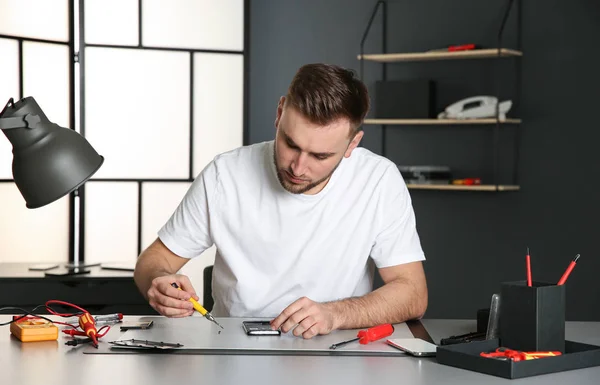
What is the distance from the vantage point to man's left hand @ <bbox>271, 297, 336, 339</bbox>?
1.89m

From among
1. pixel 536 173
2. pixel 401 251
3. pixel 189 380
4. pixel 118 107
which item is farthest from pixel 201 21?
pixel 189 380

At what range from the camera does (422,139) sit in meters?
4.88

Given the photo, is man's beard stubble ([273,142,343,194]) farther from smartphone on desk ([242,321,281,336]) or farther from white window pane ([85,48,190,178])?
white window pane ([85,48,190,178])

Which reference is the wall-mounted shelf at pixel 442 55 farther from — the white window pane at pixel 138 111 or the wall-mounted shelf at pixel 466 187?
the white window pane at pixel 138 111

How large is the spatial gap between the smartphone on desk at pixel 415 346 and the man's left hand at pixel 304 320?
0.52 feet

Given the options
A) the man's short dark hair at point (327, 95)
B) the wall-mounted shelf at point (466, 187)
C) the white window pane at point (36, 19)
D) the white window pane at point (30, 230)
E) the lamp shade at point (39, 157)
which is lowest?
the white window pane at point (30, 230)

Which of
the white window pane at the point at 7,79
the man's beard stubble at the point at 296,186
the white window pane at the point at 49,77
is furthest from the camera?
the white window pane at the point at 49,77

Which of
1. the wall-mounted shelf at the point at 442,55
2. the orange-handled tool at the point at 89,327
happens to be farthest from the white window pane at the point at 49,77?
the orange-handled tool at the point at 89,327

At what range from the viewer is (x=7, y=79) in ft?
13.7

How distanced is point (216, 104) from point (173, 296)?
300 centimetres

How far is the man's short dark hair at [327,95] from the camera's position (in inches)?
82.8

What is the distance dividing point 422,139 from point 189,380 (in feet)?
11.6

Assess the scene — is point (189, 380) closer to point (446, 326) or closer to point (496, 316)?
point (496, 316)

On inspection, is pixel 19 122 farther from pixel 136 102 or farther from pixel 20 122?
→ pixel 136 102
